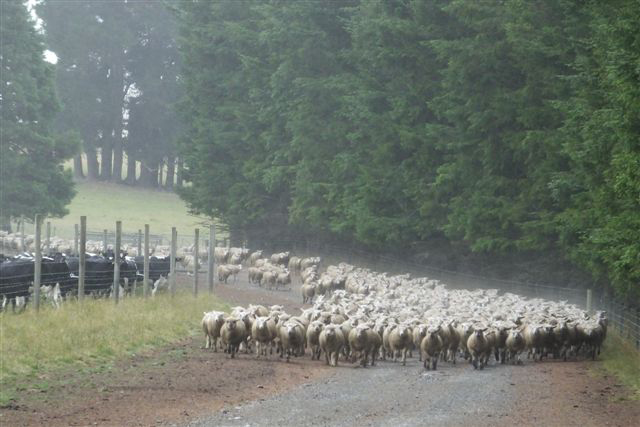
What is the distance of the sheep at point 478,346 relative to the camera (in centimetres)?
2261

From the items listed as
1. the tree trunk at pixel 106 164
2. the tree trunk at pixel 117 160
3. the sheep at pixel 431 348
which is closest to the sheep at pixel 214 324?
the sheep at pixel 431 348

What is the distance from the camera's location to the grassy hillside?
3145 inches

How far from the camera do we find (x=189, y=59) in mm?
69688

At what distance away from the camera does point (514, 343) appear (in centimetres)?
2359

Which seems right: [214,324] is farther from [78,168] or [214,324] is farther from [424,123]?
[78,168]

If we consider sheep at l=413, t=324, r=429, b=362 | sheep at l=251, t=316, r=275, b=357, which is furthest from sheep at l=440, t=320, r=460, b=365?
sheep at l=251, t=316, r=275, b=357

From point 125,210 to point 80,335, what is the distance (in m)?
68.2

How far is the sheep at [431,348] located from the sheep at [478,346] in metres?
0.68

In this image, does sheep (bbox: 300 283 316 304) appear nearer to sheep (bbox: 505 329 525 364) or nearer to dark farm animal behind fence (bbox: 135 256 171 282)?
dark farm animal behind fence (bbox: 135 256 171 282)

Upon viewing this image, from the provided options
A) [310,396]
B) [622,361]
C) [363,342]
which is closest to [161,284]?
[363,342]

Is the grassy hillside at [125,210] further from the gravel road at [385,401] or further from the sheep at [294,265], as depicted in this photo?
the gravel road at [385,401]

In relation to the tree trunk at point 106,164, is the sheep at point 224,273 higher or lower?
lower

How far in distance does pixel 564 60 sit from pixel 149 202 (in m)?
64.2

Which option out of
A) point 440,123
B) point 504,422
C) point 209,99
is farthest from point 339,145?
point 504,422
